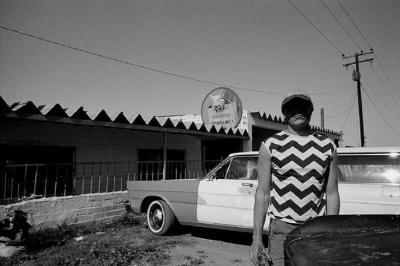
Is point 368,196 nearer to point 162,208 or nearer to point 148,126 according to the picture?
point 162,208

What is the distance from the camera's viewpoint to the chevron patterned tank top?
2.29 metres

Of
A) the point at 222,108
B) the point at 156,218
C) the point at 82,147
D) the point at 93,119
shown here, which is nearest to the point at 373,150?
the point at 156,218

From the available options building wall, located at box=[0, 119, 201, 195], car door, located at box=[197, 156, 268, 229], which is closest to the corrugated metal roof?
building wall, located at box=[0, 119, 201, 195]

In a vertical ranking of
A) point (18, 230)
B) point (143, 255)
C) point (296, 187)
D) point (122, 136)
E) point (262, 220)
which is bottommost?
point (143, 255)

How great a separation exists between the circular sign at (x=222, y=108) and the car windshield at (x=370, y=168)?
254 inches

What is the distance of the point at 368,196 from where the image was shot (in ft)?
15.0

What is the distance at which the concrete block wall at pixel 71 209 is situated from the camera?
20.6ft

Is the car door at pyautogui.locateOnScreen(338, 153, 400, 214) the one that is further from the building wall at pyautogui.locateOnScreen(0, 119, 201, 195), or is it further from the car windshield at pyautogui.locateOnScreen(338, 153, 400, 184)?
the building wall at pyautogui.locateOnScreen(0, 119, 201, 195)

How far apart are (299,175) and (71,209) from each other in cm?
594

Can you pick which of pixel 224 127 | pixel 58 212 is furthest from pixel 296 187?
pixel 224 127

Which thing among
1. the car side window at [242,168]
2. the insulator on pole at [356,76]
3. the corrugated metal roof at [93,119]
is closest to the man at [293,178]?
the car side window at [242,168]

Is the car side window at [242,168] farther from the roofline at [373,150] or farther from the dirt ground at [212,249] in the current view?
the roofline at [373,150]

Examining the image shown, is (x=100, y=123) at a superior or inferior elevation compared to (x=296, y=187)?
superior

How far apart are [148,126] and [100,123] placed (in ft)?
4.68
